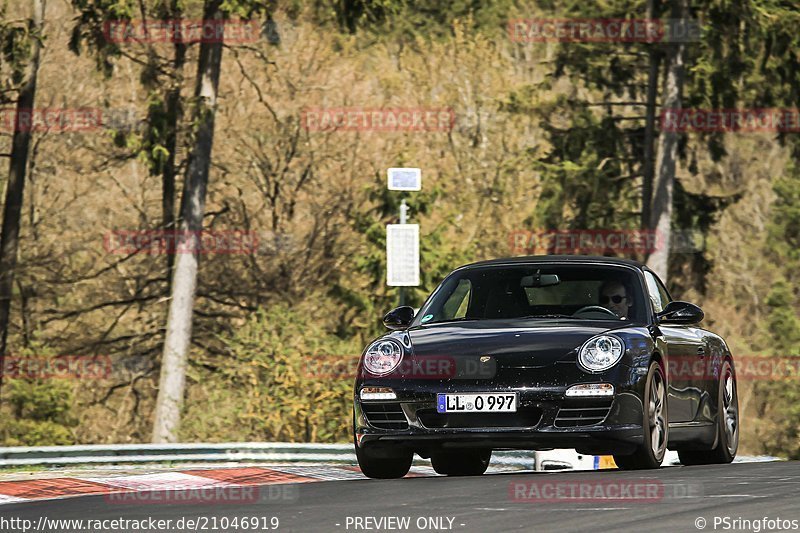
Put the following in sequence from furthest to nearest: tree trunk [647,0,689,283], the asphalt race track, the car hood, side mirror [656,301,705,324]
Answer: tree trunk [647,0,689,283]
side mirror [656,301,705,324]
the car hood
the asphalt race track

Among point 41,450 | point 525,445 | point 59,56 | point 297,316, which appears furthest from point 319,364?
point 59,56

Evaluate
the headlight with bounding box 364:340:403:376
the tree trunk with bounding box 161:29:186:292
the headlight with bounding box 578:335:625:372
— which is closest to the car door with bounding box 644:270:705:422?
the headlight with bounding box 578:335:625:372

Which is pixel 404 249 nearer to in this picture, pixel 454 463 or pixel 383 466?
pixel 454 463

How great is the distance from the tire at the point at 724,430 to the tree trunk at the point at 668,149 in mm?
16343

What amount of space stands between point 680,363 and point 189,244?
1714 centimetres

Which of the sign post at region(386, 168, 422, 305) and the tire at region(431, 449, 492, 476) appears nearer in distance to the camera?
the tire at region(431, 449, 492, 476)

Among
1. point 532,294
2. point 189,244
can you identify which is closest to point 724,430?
point 532,294

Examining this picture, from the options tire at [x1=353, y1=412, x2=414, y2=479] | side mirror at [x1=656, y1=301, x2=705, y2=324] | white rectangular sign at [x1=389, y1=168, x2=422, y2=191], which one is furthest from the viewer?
white rectangular sign at [x1=389, y1=168, x2=422, y2=191]

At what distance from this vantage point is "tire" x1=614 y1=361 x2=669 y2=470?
10586 millimetres

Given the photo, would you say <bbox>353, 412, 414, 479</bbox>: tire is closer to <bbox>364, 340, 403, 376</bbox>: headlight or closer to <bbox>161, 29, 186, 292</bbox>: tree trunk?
<bbox>364, 340, 403, 376</bbox>: headlight

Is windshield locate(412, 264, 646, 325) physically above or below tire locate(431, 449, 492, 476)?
above

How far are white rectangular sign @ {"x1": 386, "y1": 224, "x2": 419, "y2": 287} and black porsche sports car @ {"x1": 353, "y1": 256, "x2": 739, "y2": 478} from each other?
560cm

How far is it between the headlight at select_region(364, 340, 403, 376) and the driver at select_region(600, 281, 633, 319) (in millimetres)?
1811

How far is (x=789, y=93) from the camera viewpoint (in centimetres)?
3128
